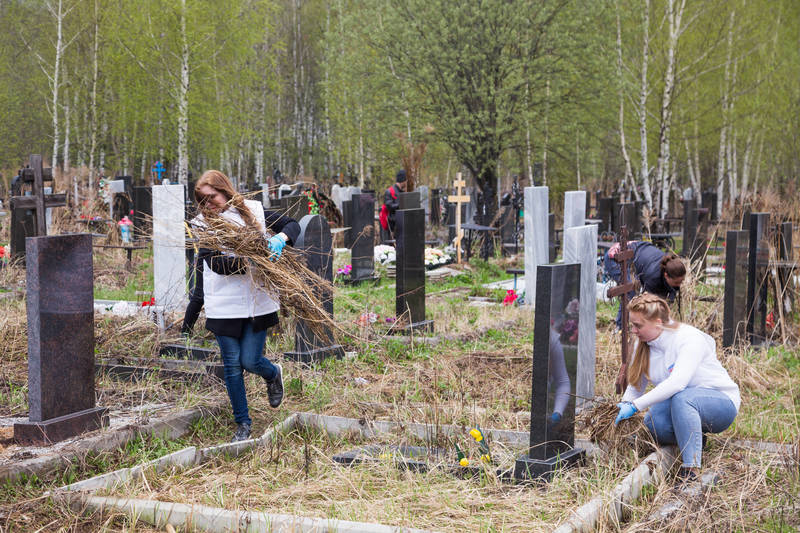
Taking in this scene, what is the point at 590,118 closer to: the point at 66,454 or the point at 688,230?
the point at 688,230

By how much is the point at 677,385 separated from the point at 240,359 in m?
2.48

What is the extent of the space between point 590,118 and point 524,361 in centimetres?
1740

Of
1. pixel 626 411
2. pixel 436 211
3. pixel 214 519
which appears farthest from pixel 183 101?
pixel 214 519

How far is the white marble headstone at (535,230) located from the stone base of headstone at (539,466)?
5.73 metres

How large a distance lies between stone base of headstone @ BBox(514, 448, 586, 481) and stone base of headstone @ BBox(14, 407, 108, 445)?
2.45 meters

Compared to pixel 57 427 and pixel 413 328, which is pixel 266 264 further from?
pixel 413 328

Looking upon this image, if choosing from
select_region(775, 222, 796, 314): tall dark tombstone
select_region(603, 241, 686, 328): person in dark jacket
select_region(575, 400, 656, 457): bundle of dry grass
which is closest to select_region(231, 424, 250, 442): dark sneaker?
select_region(575, 400, 656, 457): bundle of dry grass

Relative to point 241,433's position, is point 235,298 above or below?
above

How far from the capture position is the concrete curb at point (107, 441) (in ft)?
14.2

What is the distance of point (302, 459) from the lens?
190 inches

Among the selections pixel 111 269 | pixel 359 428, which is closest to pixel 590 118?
pixel 111 269

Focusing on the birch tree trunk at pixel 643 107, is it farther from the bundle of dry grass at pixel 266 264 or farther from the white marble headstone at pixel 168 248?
the bundle of dry grass at pixel 266 264

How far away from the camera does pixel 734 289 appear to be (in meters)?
7.97

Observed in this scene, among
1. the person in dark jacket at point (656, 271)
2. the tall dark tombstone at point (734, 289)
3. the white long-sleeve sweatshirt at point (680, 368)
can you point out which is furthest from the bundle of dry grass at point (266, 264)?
the tall dark tombstone at point (734, 289)
